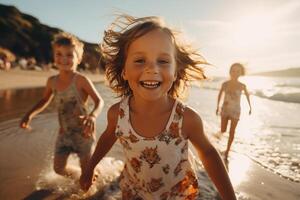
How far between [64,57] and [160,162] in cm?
288

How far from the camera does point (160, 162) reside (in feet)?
8.57

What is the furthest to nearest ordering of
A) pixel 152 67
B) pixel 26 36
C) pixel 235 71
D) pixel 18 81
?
pixel 26 36, pixel 18 81, pixel 235 71, pixel 152 67

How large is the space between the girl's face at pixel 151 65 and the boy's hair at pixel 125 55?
117 millimetres

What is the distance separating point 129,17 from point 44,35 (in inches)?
2275

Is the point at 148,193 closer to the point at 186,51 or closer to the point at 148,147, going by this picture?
the point at 148,147

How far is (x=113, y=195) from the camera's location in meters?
4.83

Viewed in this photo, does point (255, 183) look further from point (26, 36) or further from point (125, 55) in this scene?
point (26, 36)

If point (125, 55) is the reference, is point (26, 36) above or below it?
above

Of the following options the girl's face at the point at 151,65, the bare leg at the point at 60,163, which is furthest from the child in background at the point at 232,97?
the girl's face at the point at 151,65

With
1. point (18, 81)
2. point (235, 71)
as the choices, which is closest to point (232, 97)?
point (235, 71)

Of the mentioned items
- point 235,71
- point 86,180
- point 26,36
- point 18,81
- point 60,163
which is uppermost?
point 26,36

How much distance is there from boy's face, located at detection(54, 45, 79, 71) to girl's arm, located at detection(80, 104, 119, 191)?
2.30 meters

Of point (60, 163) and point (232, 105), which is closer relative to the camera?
point (60, 163)

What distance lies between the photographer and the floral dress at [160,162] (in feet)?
8.55
